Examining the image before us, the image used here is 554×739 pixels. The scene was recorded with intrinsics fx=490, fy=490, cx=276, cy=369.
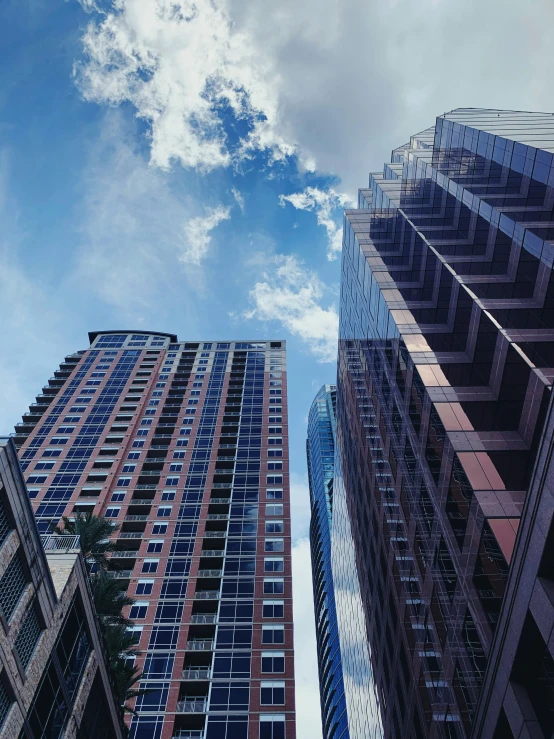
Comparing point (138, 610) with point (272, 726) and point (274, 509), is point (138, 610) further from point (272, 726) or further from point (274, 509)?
point (274, 509)

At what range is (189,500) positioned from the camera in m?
61.0

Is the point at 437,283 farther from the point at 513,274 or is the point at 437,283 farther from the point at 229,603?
the point at 229,603

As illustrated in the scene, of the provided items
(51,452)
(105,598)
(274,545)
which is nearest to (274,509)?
(274,545)

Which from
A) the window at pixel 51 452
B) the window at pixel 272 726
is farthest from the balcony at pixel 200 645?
the window at pixel 51 452

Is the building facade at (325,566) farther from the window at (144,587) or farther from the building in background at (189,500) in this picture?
the window at (144,587)

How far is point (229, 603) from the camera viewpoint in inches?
1937

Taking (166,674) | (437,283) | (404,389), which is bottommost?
(166,674)

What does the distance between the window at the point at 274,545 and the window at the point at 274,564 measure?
1.17m

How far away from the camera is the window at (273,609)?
157ft

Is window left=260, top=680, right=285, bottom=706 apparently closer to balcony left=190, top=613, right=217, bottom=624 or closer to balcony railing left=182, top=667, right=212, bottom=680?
balcony railing left=182, top=667, right=212, bottom=680

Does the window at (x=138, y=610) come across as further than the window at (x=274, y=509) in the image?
No

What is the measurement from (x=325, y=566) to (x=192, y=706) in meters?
89.8

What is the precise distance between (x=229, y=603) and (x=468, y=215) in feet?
137

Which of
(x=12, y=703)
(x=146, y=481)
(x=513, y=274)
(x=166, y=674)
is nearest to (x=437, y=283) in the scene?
(x=513, y=274)
